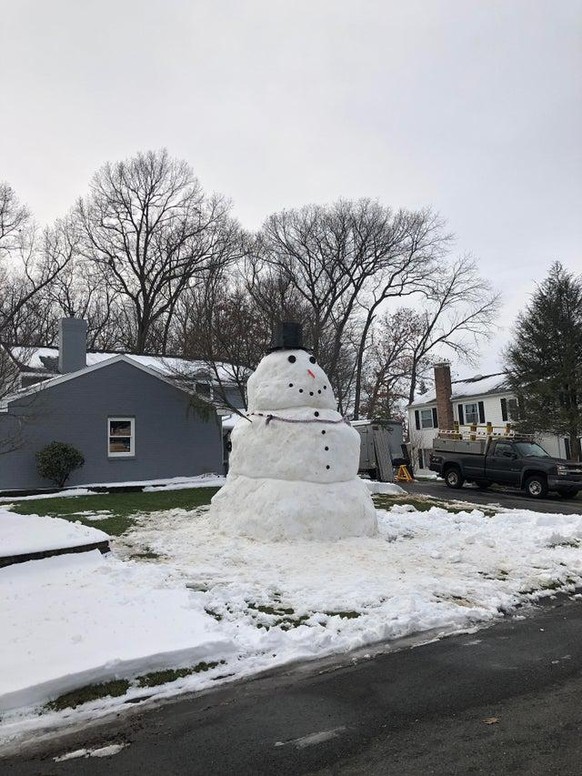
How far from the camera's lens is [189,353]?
21531 millimetres

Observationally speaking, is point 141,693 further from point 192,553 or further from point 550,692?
point 192,553

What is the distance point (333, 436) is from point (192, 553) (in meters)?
3.04

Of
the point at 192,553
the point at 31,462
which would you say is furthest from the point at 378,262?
the point at 192,553

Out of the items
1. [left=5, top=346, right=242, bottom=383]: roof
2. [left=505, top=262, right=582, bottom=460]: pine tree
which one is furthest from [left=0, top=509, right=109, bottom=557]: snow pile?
[left=505, top=262, right=582, bottom=460]: pine tree

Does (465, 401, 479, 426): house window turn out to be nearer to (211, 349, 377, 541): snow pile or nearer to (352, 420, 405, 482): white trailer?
(352, 420, 405, 482): white trailer

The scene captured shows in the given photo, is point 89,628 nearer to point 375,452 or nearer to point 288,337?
point 288,337

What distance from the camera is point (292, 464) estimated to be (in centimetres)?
948

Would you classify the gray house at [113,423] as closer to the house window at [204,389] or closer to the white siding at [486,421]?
the house window at [204,389]

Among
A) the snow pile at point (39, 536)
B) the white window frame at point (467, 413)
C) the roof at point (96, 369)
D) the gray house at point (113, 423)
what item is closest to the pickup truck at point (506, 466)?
the gray house at point (113, 423)

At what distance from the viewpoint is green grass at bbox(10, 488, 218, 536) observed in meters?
11.5

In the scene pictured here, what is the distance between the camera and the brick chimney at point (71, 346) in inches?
835

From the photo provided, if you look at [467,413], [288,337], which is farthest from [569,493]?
[467,413]

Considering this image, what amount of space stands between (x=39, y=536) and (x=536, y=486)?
16.4 metres

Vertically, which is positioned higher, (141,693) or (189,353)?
(189,353)
